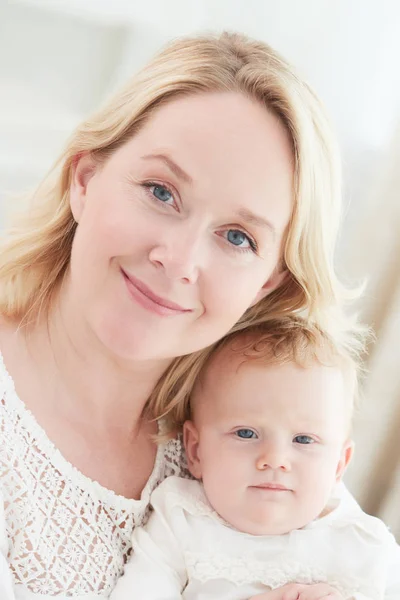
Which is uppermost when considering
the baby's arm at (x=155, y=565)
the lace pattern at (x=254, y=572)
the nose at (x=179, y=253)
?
the nose at (x=179, y=253)

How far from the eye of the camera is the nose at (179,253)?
4.27 feet

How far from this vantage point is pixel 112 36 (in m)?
1.99

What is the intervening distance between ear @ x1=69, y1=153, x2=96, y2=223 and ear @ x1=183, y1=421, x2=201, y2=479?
16.3 inches

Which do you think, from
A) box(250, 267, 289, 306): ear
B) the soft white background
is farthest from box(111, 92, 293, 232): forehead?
the soft white background

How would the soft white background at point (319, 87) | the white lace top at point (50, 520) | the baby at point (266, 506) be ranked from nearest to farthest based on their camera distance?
the white lace top at point (50, 520), the baby at point (266, 506), the soft white background at point (319, 87)

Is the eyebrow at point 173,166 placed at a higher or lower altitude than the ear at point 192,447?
higher

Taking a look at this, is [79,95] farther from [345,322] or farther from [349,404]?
[349,404]

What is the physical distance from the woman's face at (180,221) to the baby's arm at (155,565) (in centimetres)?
29

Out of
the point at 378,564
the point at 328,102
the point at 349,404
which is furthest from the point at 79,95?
the point at 378,564

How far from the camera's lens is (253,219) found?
1355 mm

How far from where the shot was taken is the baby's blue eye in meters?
1.34

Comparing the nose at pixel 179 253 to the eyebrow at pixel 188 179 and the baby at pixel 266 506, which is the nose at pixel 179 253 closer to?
the eyebrow at pixel 188 179

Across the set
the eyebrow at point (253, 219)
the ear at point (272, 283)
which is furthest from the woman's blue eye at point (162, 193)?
the ear at point (272, 283)

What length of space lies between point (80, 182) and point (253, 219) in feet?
0.99
